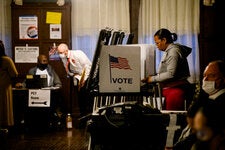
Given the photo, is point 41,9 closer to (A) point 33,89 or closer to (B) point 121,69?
(A) point 33,89

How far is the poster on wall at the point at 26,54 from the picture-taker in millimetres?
7168

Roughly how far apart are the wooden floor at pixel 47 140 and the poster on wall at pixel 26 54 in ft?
4.46

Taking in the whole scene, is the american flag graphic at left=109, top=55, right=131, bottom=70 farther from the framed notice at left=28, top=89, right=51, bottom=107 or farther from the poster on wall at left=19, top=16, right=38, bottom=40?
the poster on wall at left=19, top=16, right=38, bottom=40

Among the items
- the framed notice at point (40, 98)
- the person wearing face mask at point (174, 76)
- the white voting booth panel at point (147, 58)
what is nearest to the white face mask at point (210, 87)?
the white voting booth panel at point (147, 58)

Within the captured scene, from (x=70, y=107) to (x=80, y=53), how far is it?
1.07m

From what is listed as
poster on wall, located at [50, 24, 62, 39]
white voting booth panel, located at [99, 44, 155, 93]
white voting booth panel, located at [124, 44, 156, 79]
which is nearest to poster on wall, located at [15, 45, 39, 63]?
poster on wall, located at [50, 24, 62, 39]

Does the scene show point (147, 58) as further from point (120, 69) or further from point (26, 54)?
point (26, 54)

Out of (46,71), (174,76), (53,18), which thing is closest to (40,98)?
(46,71)

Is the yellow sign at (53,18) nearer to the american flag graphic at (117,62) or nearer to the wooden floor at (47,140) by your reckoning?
the wooden floor at (47,140)

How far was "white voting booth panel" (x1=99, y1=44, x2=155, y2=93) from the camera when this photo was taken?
327 centimetres

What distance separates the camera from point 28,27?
7125mm

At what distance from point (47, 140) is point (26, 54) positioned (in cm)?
199

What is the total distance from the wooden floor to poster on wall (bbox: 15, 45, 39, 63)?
1360 millimetres

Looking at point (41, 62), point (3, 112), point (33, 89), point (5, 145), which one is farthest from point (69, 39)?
point (5, 145)
